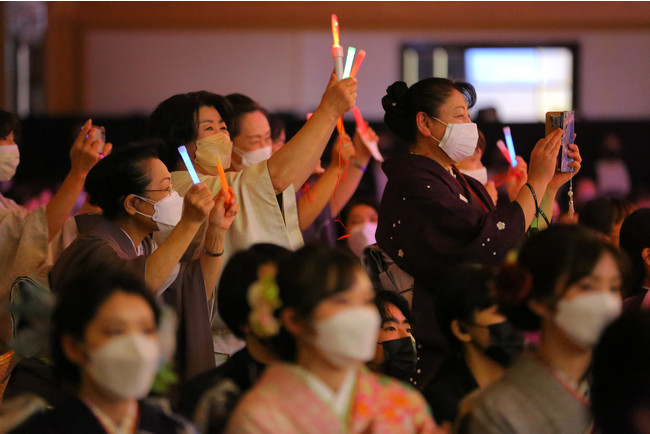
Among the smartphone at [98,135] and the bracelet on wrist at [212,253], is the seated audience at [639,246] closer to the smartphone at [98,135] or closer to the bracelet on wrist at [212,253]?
the bracelet on wrist at [212,253]

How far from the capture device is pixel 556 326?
1.76 metres

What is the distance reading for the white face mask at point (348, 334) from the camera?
165 cm

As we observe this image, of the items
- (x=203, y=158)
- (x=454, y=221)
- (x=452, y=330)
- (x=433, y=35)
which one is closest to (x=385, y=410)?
(x=452, y=330)

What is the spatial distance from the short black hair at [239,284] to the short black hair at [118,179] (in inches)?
25.0

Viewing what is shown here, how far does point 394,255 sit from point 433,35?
20.2 ft

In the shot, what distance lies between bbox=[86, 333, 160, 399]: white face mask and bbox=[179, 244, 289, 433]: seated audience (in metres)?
0.31

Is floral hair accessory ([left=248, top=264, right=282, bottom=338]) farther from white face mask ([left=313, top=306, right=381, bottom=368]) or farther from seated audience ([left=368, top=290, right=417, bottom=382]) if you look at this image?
seated audience ([left=368, top=290, right=417, bottom=382])

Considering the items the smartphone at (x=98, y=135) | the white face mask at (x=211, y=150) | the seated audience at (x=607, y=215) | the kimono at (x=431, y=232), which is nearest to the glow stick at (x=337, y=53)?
the kimono at (x=431, y=232)

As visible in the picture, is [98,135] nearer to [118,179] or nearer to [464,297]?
[118,179]

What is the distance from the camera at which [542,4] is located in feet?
27.8

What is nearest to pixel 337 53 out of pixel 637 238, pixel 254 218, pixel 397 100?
pixel 397 100

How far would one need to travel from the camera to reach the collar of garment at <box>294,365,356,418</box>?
67.1 inches

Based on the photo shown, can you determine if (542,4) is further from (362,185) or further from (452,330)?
(452,330)

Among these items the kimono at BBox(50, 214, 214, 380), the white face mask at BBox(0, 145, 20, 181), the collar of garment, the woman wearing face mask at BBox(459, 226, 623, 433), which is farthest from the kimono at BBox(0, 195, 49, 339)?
the woman wearing face mask at BBox(459, 226, 623, 433)
